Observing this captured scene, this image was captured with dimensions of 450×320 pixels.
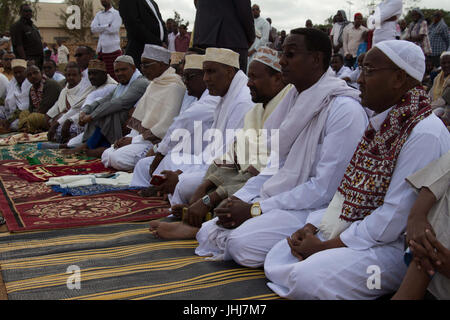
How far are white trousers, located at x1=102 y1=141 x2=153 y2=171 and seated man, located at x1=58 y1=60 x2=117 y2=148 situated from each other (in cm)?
179

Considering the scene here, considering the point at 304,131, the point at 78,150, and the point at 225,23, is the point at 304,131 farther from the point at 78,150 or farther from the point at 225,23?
the point at 78,150

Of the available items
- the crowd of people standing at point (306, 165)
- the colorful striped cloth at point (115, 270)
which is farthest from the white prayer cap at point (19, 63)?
the colorful striped cloth at point (115, 270)

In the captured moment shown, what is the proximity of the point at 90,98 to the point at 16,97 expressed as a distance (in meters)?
3.25

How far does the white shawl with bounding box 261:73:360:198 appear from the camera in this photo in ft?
9.68

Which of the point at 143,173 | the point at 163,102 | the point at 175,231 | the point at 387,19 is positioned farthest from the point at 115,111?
the point at 387,19

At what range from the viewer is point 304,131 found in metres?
3.02

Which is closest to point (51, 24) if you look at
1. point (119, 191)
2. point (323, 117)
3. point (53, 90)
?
point (53, 90)

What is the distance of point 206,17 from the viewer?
18.1 ft

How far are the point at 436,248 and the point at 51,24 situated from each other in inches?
1519

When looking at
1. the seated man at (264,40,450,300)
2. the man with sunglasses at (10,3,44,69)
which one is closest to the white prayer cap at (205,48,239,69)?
the seated man at (264,40,450,300)

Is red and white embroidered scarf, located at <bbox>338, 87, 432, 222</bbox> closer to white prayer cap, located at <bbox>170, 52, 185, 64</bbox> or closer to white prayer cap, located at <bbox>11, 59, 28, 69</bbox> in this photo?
white prayer cap, located at <bbox>170, 52, 185, 64</bbox>

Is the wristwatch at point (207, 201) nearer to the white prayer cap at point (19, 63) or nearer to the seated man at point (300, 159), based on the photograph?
the seated man at point (300, 159)

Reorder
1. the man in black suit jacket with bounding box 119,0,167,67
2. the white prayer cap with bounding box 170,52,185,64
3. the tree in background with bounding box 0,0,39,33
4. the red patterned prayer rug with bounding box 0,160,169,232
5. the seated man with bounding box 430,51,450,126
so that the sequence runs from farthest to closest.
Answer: the tree in background with bounding box 0,0,39,33, the man in black suit jacket with bounding box 119,0,167,67, the seated man with bounding box 430,51,450,126, the white prayer cap with bounding box 170,52,185,64, the red patterned prayer rug with bounding box 0,160,169,232
